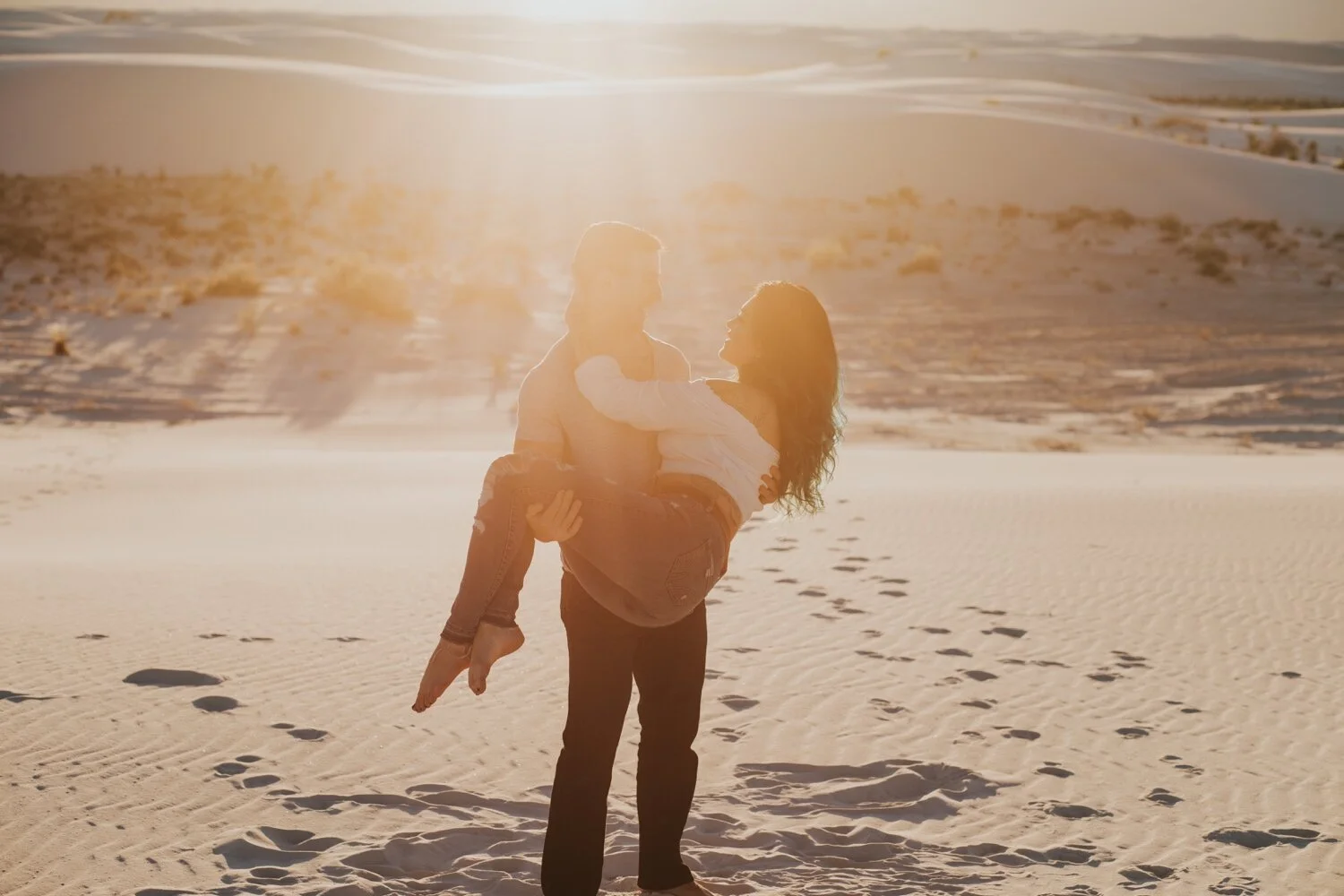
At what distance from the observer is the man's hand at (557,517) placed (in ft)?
10.8

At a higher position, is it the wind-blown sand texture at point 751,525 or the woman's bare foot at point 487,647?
the woman's bare foot at point 487,647

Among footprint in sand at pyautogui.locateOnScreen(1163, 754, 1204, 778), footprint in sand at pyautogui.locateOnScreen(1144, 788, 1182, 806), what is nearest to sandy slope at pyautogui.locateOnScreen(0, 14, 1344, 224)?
footprint in sand at pyautogui.locateOnScreen(1163, 754, 1204, 778)

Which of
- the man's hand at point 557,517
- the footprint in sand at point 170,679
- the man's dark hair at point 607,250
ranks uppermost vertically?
the man's dark hair at point 607,250

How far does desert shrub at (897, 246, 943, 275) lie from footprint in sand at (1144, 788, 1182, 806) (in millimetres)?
21963

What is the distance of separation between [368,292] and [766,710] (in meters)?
16.4

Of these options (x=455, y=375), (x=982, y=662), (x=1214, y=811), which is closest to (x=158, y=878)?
(x=1214, y=811)

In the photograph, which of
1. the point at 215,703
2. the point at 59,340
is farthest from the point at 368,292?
the point at 215,703

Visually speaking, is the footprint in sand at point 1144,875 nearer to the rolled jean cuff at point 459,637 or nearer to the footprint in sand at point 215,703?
the rolled jean cuff at point 459,637

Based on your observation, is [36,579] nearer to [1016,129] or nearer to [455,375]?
[455,375]

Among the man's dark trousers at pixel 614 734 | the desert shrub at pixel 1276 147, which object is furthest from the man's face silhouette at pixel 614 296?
the desert shrub at pixel 1276 147

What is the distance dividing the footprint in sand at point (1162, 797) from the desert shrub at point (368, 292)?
17.6 m

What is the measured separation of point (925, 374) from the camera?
20672 mm

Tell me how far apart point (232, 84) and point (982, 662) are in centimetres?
5001

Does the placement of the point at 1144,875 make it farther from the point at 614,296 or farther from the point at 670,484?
the point at 614,296
